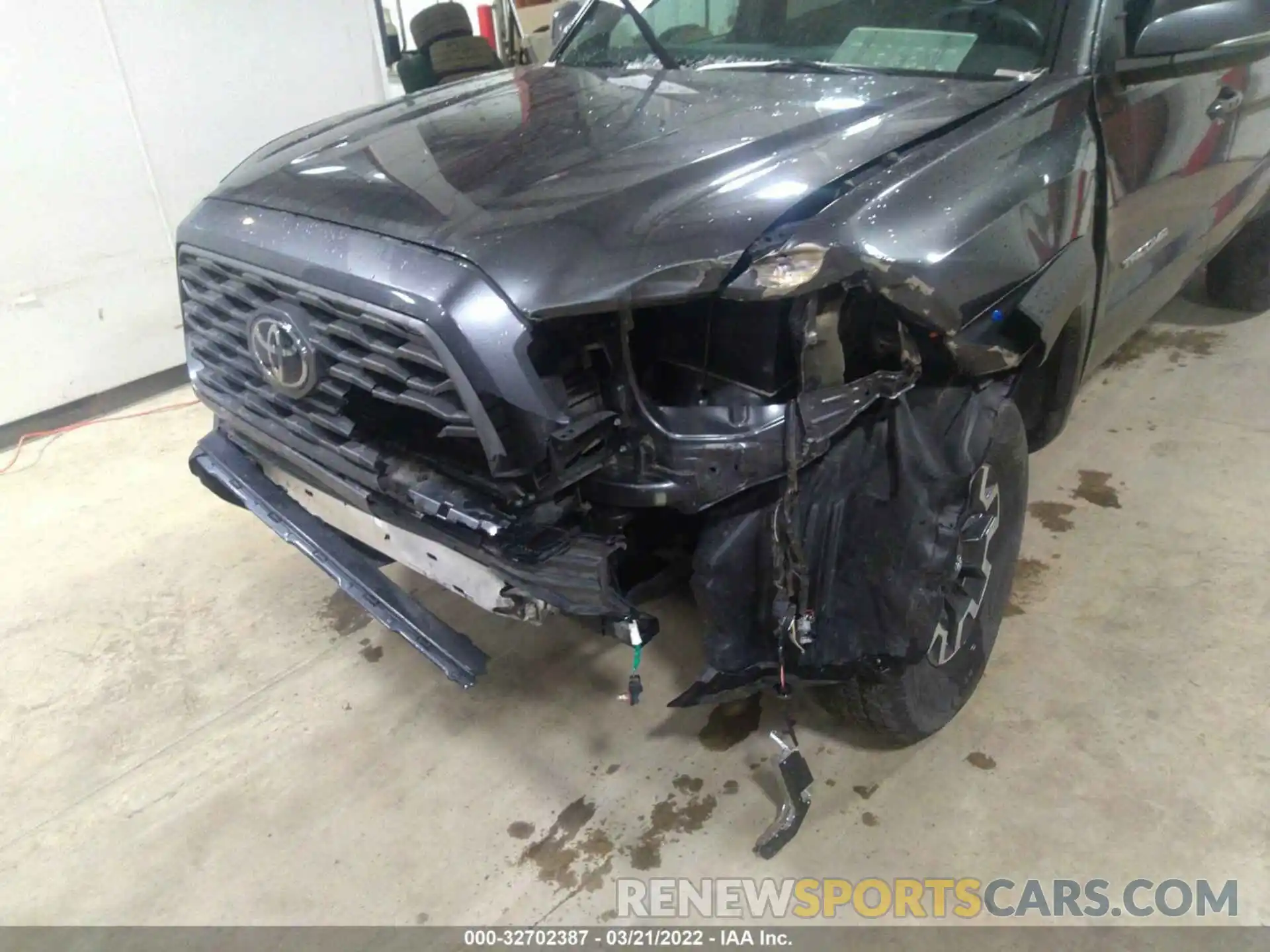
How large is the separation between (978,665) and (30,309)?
3628 mm

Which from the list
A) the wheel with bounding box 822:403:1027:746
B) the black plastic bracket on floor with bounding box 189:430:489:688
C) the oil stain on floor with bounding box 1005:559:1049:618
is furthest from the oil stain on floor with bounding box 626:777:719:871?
the oil stain on floor with bounding box 1005:559:1049:618

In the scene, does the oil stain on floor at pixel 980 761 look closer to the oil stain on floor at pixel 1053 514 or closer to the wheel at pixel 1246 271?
the oil stain on floor at pixel 1053 514

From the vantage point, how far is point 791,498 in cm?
138

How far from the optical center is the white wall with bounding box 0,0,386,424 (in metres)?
3.26

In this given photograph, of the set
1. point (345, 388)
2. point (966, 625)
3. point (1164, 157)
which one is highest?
point (1164, 157)

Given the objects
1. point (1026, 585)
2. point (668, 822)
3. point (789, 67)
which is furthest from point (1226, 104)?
point (668, 822)

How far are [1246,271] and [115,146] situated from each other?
4.59 metres

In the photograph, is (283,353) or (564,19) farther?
(564,19)

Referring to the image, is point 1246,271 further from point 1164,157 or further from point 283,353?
point 283,353

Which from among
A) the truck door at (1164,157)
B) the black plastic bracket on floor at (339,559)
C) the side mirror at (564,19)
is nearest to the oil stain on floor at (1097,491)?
the truck door at (1164,157)

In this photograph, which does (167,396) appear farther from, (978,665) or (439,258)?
(978,665)

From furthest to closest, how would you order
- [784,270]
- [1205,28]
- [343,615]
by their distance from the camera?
[343,615]
[1205,28]
[784,270]

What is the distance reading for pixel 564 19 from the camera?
2.66 metres
